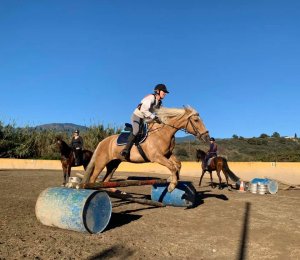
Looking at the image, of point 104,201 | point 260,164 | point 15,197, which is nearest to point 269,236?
point 104,201

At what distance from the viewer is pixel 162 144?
941 centimetres

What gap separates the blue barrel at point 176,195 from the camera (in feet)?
34.6

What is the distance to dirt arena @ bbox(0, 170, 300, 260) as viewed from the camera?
593cm

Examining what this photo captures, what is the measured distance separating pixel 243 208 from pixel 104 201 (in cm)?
524

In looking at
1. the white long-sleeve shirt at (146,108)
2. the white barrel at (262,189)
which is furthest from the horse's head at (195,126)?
the white barrel at (262,189)

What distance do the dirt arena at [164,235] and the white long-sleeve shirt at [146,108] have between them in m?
2.49

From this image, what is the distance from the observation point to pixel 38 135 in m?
36.8

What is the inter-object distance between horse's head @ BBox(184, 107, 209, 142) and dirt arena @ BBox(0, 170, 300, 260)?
6.79 feet

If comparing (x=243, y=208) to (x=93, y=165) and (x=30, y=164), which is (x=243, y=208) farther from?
(x=30, y=164)

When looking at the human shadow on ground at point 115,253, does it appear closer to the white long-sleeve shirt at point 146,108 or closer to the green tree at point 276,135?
the white long-sleeve shirt at point 146,108

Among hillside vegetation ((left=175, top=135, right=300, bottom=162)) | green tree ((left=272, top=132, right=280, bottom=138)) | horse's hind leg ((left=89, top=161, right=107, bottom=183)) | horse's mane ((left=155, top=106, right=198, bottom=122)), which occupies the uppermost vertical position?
green tree ((left=272, top=132, right=280, bottom=138))

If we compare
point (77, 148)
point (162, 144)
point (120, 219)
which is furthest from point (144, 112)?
point (77, 148)

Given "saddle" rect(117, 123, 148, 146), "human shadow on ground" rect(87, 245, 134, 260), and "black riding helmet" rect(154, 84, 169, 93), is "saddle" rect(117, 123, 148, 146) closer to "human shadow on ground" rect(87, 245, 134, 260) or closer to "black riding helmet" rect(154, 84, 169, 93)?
"black riding helmet" rect(154, 84, 169, 93)

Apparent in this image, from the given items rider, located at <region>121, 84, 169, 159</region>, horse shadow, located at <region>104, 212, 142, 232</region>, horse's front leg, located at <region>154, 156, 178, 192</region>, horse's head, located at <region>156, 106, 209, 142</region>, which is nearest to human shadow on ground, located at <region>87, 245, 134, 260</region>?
horse shadow, located at <region>104, 212, 142, 232</region>
